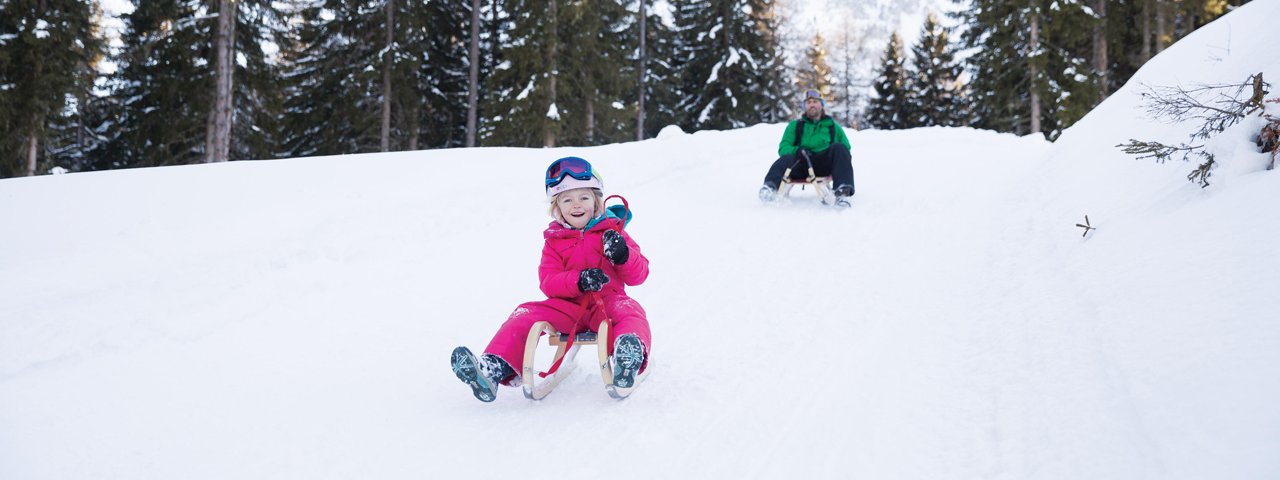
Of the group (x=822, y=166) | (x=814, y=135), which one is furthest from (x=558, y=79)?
(x=822, y=166)

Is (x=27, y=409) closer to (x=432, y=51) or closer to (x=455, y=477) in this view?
(x=455, y=477)

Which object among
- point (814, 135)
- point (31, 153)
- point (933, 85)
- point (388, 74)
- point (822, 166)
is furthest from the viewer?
point (933, 85)

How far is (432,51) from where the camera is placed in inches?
779

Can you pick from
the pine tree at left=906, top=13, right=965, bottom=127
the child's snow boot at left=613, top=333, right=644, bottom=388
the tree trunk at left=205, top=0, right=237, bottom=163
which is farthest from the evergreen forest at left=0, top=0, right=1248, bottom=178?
the child's snow boot at left=613, top=333, right=644, bottom=388

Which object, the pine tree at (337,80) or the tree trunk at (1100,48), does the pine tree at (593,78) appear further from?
the tree trunk at (1100,48)

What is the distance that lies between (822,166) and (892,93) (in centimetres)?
Answer: 2741

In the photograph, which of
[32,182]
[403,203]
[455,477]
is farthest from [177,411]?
[32,182]

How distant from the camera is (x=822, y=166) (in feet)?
23.4

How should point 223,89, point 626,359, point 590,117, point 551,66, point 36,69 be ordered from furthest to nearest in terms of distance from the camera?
point 590,117 → point 551,66 → point 36,69 → point 223,89 → point 626,359

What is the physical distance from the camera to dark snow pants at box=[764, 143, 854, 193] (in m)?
6.68

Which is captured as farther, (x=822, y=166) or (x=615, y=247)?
(x=822, y=166)

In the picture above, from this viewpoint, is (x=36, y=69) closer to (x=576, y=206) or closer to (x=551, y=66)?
(x=551, y=66)

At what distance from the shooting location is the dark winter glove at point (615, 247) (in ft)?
9.44

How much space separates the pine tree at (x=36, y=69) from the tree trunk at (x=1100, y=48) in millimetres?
23709
